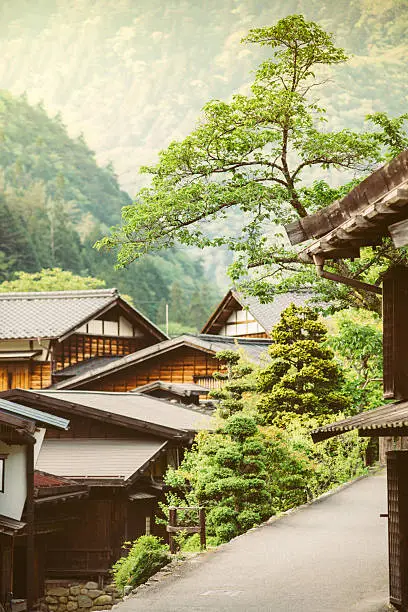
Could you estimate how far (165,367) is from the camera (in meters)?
32.6

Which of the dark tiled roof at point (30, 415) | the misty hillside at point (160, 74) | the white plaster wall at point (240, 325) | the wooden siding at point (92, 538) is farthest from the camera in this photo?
the misty hillside at point (160, 74)

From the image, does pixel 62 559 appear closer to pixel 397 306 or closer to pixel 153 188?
pixel 153 188

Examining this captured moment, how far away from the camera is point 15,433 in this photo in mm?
15805

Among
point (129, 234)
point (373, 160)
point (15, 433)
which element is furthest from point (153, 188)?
point (15, 433)

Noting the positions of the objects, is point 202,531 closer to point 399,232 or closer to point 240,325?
point 399,232

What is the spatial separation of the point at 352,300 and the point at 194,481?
566cm

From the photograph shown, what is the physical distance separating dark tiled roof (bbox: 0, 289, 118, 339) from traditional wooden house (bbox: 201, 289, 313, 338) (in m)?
5.10

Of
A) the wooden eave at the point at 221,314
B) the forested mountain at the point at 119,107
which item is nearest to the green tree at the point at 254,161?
the wooden eave at the point at 221,314

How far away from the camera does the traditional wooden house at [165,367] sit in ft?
104

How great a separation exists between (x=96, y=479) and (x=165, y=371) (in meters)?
13.3

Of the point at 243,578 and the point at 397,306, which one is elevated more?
the point at 397,306

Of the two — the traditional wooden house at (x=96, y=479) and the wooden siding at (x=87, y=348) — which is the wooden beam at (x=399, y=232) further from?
the wooden siding at (x=87, y=348)

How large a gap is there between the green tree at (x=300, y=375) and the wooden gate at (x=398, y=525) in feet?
46.5

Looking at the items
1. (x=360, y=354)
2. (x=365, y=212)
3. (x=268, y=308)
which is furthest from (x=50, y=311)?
(x=365, y=212)
